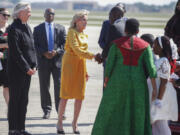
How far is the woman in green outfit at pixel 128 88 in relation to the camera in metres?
6.71

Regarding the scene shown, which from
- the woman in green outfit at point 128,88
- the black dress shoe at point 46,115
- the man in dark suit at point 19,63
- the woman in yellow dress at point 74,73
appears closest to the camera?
the woman in green outfit at point 128,88

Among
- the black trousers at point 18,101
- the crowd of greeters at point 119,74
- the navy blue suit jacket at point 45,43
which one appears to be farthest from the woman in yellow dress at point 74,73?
the navy blue suit jacket at point 45,43

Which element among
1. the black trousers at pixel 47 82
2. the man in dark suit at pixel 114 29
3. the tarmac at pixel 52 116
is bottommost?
the tarmac at pixel 52 116

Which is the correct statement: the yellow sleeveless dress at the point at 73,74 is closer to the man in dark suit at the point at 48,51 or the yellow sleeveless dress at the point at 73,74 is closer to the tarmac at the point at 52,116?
the tarmac at the point at 52,116

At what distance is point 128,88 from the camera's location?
674 cm

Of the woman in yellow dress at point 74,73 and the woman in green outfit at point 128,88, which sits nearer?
the woman in green outfit at point 128,88

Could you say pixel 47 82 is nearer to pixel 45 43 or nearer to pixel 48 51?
pixel 48 51

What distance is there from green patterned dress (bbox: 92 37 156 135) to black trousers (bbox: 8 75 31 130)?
172 cm

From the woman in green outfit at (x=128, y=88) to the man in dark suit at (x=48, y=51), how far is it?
11.1ft

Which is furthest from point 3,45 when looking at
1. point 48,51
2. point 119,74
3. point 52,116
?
point 119,74

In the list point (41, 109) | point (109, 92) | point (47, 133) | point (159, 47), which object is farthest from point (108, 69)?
point (41, 109)

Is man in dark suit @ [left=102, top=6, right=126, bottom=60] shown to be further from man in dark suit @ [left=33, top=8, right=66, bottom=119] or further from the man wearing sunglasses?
the man wearing sunglasses

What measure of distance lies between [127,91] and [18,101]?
207 cm

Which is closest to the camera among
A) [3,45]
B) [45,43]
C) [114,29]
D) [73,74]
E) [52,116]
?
[114,29]
